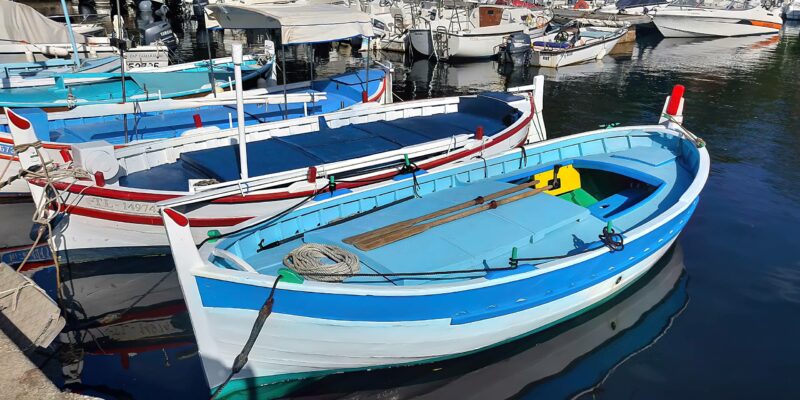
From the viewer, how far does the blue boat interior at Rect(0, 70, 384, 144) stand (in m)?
13.5

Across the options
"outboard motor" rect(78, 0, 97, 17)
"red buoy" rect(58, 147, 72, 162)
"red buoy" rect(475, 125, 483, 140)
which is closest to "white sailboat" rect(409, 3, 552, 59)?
"red buoy" rect(475, 125, 483, 140)

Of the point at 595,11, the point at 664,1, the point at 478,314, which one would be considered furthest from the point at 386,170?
the point at 664,1

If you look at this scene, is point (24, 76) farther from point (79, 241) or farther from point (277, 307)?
point (277, 307)

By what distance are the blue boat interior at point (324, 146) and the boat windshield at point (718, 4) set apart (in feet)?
154

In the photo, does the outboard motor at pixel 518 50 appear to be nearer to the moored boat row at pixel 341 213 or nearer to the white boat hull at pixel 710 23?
the moored boat row at pixel 341 213

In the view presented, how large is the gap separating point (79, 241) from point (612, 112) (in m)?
21.2

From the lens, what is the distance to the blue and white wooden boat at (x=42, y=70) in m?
18.2

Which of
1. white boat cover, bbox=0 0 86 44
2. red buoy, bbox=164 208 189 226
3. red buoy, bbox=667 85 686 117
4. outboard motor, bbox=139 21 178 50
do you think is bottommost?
red buoy, bbox=164 208 189 226

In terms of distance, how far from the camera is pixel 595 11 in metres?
53.0

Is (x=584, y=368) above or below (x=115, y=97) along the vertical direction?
below

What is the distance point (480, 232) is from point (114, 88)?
14.6 meters

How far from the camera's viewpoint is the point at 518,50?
34875mm

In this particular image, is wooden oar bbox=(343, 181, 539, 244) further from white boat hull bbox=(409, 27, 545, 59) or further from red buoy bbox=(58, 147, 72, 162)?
white boat hull bbox=(409, 27, 545, 59)

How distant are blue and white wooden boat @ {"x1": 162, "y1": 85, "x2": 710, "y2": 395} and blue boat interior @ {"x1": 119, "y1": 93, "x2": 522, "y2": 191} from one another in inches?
93.2
